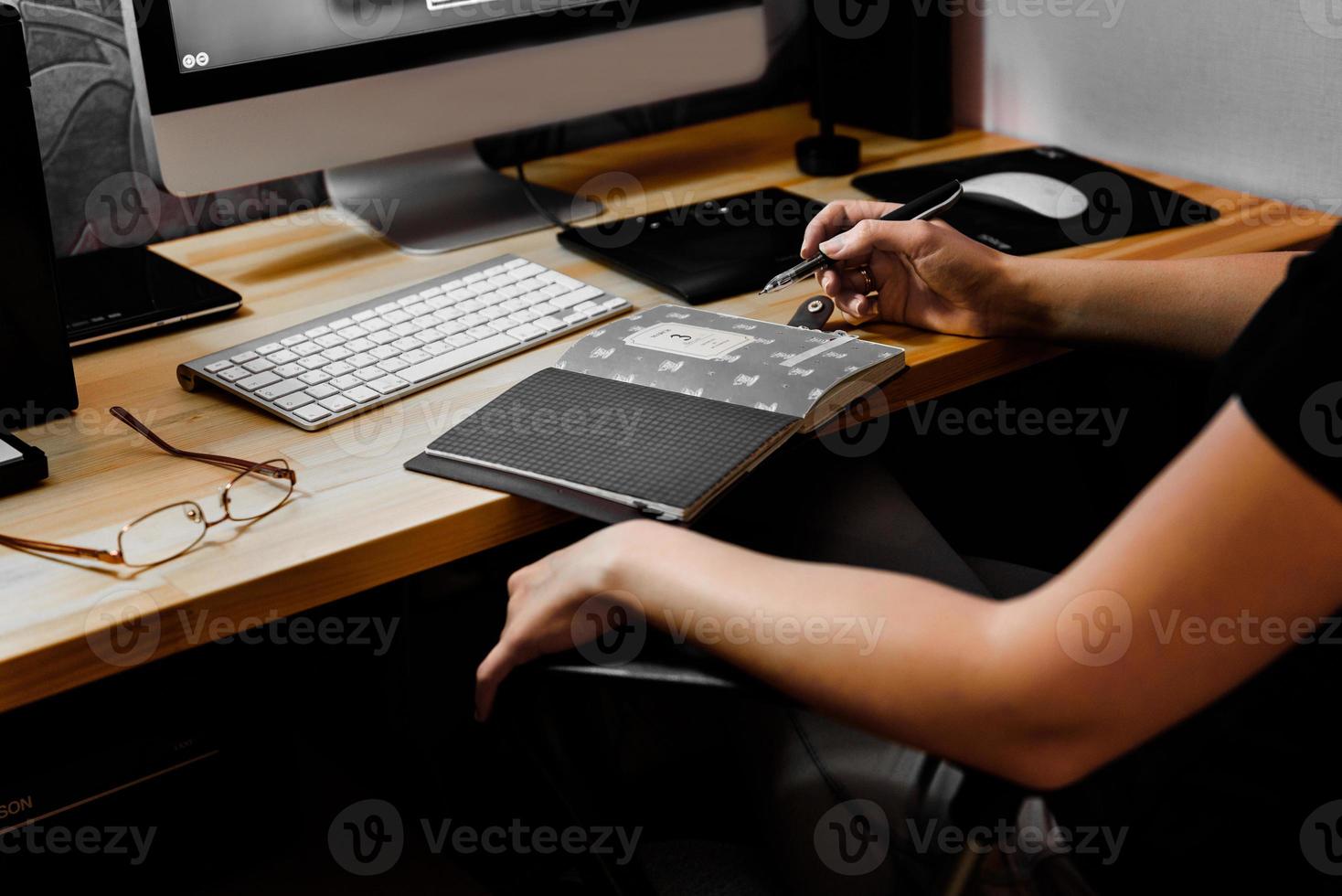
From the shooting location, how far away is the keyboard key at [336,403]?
2.97 ft

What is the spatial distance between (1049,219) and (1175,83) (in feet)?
0.86

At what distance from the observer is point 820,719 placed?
32.5 inches

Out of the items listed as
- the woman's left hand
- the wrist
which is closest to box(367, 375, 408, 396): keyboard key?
the woman's left hand

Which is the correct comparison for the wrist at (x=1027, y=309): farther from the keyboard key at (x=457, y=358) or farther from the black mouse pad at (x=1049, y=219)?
the keyboard key at (x=457, y=358)

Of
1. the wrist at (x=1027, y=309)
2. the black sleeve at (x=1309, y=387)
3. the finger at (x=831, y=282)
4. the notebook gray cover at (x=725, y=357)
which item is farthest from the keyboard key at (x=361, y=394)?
the black sleeve at (x=1309, y=387)

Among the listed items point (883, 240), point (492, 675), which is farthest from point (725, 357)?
point (492, 675)

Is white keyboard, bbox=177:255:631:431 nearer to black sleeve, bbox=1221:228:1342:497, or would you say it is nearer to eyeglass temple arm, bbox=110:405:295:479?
eyeglass temple arm, bbox=110:405:295:479

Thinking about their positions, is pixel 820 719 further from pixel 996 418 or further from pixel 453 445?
pixel 996 418

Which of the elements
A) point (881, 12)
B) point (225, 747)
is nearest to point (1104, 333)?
point (881, 12)

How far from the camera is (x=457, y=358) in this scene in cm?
97

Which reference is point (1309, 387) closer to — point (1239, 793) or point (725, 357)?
point (1239, 793)

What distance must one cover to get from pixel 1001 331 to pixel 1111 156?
0.52m

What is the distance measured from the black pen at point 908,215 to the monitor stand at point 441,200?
1.16 ft

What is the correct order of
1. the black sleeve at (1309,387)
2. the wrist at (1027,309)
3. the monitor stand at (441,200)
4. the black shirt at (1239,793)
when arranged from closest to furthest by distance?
the black sleeve at (1309,387), the black shirt at (1239,793), the wrist at (1027,309), the monitor stand at (441,200)
